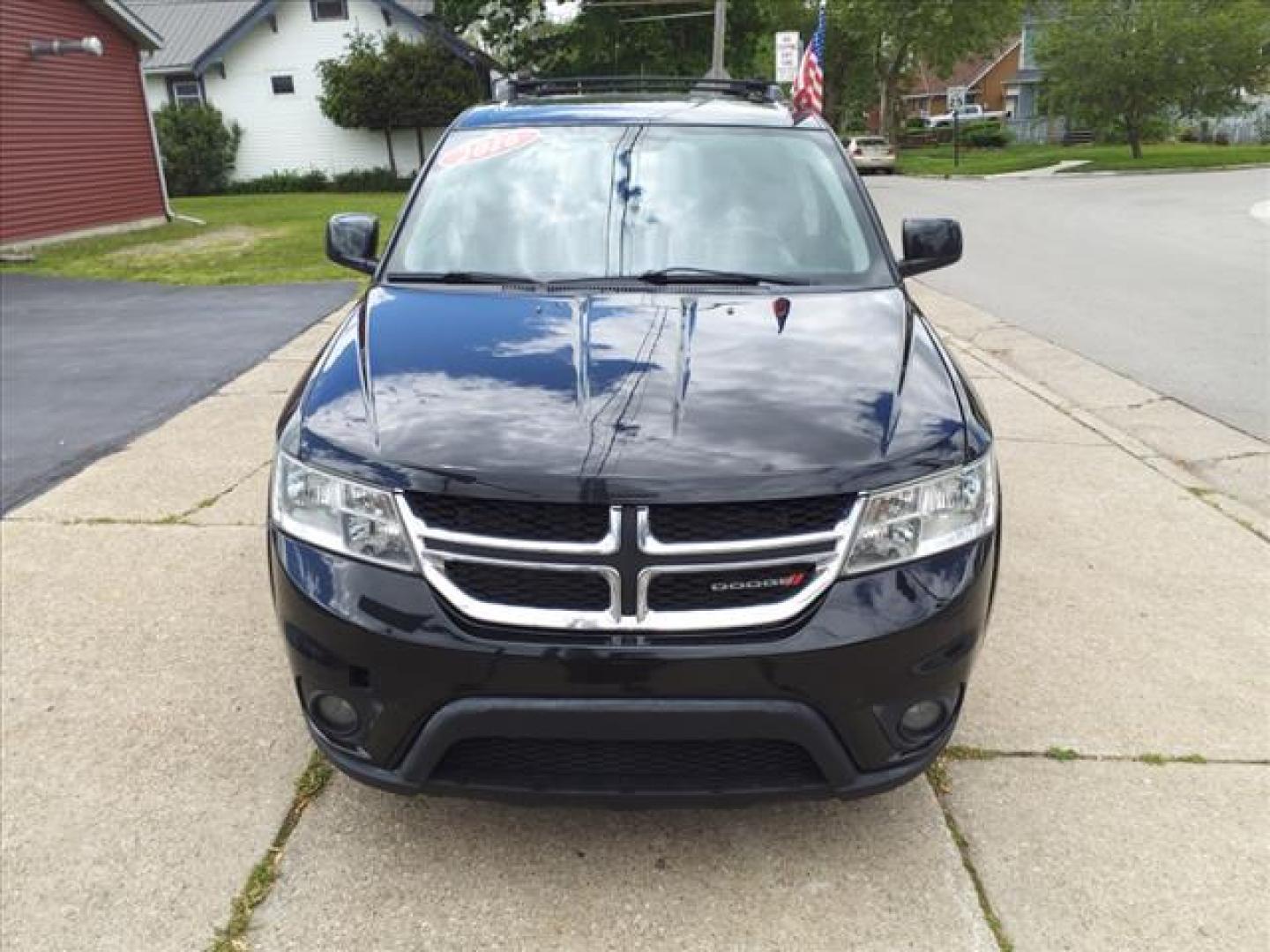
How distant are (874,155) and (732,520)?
40.7 m

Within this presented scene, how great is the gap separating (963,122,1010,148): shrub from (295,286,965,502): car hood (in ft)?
172

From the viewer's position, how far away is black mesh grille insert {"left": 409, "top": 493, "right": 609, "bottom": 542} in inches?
83.3

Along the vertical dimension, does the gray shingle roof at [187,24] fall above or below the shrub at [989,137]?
above

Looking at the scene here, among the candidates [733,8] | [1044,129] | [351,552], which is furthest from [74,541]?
[1044,129]

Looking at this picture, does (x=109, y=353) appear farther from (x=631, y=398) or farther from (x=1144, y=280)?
(x=1144, y=280)

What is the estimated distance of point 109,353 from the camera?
8625 mm

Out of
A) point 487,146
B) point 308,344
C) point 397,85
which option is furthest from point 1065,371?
point 397,85

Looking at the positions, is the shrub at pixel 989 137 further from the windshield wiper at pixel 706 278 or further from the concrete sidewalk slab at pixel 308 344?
the windshield wiper at pixel 706 278

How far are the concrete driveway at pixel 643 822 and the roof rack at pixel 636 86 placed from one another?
8.01 ft

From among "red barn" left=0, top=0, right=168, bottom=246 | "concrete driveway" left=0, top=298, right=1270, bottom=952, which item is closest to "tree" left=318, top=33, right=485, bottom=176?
"red barn" left=0, top=0, right=168, bottom=246

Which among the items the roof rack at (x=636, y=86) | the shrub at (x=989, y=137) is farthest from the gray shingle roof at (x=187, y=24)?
the roof rack at (x=636, y=86)

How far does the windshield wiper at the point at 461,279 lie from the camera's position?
10.4 ft

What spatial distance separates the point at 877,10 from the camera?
42.6 m

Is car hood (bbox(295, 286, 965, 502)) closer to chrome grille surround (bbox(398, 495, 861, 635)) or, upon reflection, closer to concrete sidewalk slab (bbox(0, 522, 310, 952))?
chrome grille surround (bbox(398, 495, 861, 635))
